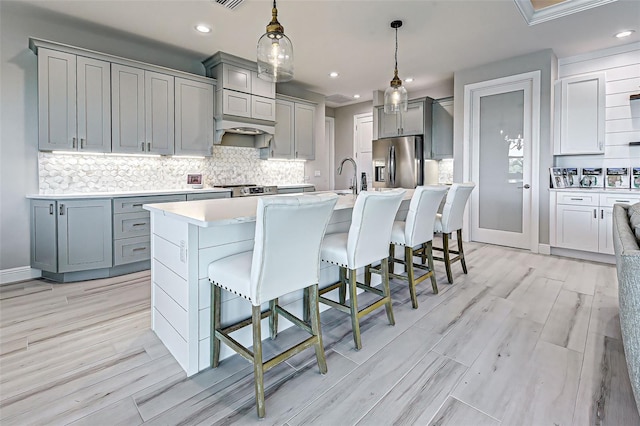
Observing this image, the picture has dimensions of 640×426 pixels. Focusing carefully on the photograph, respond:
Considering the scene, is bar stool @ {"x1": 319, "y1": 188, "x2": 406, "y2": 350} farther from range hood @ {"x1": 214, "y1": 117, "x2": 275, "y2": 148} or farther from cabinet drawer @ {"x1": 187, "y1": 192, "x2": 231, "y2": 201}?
range hood @ {"x1": 214, "y1": 117, "x2": 275, "y2": 148}

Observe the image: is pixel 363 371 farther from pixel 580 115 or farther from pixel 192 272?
pixel 580 115

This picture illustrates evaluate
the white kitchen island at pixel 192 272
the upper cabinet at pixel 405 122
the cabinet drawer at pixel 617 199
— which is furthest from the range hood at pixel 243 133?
the cabinet drawer at pixel 617 199

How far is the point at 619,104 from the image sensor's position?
421cm

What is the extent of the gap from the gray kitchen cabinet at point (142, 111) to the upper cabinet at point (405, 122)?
3.81 metres

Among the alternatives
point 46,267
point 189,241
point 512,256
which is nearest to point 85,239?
point 46,267

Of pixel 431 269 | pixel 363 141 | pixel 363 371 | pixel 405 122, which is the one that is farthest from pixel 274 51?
pixel 363 141

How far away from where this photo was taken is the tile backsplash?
11.6 ft

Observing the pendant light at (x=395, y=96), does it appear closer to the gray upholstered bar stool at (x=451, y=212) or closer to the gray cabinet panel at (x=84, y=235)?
the gray upholstered bar stool at (x=451, y=212)

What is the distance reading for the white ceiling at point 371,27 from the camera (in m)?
3.17

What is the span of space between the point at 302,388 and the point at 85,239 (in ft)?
9.69

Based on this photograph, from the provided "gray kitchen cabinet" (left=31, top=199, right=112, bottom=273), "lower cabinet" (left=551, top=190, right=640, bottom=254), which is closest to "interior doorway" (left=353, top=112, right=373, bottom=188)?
"lower cabinet" (left=551, top=190, right=640, bottom=254)

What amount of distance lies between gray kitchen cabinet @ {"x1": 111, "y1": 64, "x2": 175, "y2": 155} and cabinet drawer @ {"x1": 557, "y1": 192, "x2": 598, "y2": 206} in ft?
16.9

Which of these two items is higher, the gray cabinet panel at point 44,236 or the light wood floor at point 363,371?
the gray cabinet panel at point 44,236

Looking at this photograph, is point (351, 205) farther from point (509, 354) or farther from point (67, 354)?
point (67, 354)
